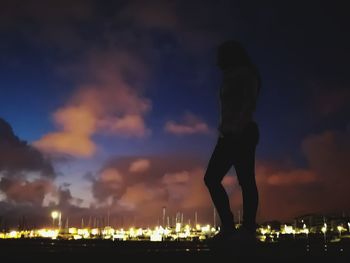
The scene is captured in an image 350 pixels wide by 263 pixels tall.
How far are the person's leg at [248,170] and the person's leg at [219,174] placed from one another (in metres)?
0.19

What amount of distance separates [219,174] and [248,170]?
1.42 ft

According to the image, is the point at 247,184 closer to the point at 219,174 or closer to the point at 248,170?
the point at 248,170

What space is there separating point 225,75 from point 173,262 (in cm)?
311

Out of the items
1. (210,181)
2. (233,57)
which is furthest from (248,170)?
(233,57)

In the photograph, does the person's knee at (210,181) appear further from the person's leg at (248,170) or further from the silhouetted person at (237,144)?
the person's leg at (248,170)

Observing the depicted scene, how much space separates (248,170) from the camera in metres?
5.68

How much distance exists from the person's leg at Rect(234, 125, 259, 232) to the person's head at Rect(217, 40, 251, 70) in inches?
42.3

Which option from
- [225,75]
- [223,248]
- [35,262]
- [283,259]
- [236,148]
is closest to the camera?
[35,262]

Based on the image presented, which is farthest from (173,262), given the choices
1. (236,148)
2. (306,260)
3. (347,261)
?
(236,148)

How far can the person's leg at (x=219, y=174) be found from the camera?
568 centimetres

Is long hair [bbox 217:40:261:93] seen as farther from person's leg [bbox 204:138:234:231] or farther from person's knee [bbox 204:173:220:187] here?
person's knee [bbox 204:173:220:187]

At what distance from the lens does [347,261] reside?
404cm

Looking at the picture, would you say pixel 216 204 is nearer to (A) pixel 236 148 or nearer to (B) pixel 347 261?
(A) pixel 236 148

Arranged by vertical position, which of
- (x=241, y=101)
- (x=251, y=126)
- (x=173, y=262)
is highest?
(x=241, y=101)
